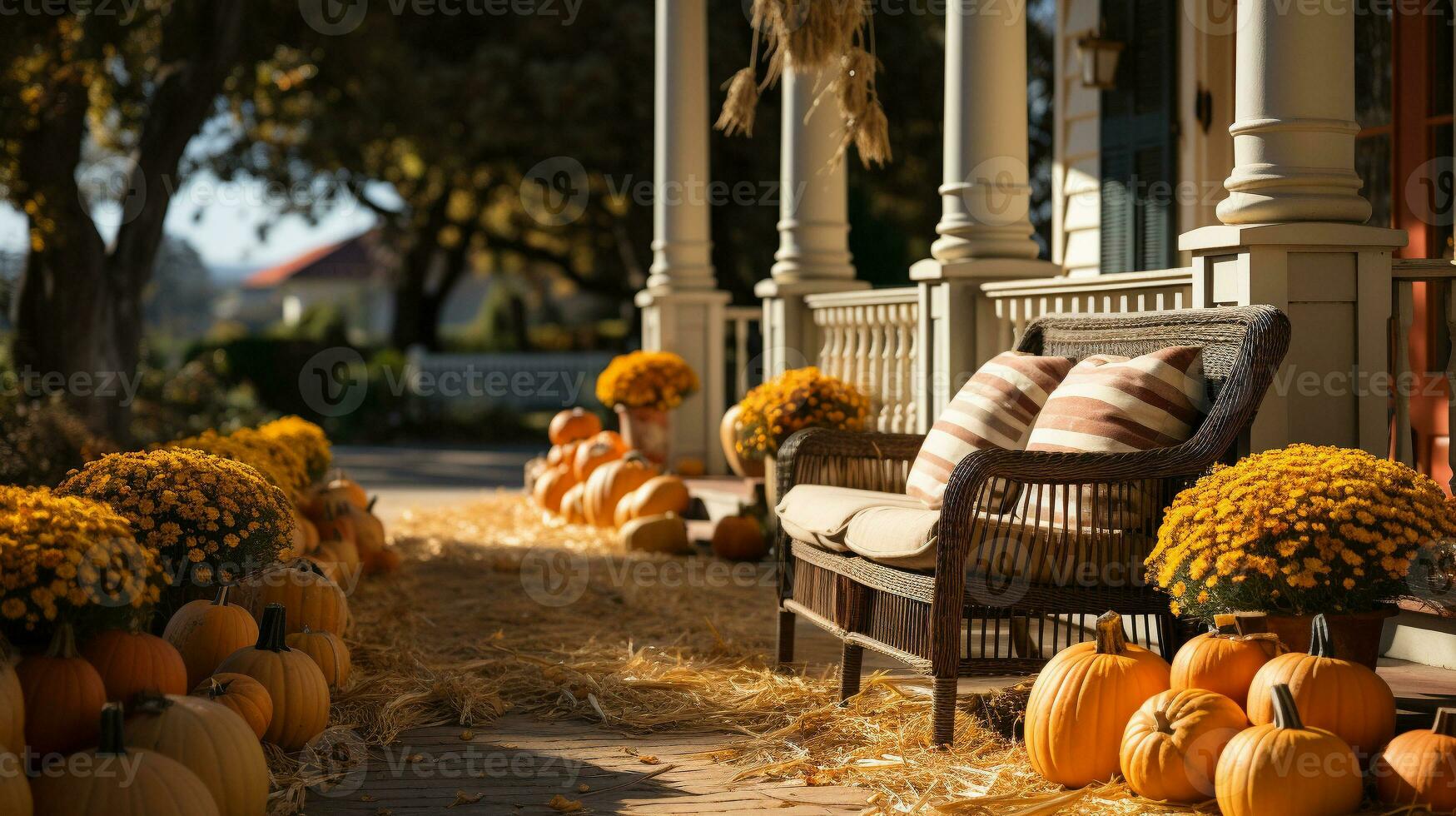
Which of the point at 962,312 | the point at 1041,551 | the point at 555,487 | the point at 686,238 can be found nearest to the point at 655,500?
the point at 555,487

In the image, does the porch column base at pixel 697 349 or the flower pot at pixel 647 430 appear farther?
the porch column base at pixel 697 349

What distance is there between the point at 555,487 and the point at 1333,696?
6.15m

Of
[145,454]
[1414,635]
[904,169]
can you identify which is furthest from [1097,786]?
[904,169]

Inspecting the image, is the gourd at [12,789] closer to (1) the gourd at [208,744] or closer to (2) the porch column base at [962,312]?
(1) the gourd at [208,744]

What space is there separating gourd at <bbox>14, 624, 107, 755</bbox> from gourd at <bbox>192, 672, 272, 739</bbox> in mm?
283

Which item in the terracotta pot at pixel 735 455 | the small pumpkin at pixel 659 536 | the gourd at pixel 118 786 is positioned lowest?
the small pumpkin at pixel 659 536

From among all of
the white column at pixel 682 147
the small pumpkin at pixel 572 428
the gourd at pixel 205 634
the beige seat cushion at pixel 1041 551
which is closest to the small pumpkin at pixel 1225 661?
the beige seat cushion at pixel 1041 551

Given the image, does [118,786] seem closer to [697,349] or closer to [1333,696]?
[1333,696]

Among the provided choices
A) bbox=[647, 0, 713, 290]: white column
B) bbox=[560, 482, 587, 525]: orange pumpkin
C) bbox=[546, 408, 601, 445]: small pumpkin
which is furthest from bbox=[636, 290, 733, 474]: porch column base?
bbox=[560, 482, 587, 525]: orange pumpkin

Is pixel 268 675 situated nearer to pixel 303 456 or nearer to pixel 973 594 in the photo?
pixel 973 594

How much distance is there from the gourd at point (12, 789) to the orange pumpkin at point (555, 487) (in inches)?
237

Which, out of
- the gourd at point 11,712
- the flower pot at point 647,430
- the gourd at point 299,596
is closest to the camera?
the gourd at point 11,712

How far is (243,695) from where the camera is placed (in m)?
2.94

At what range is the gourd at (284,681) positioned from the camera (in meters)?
3.09
